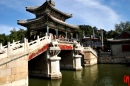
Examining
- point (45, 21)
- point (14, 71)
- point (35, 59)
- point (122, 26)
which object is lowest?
point (14, 71)

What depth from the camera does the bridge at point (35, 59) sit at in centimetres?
1277

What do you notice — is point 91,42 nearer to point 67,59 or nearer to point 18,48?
point 67,59

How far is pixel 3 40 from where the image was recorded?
42.9 metres

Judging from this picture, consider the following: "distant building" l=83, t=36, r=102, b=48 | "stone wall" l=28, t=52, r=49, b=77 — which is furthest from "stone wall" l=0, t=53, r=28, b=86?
"distant building" l=83, t=36, r=102, b=48

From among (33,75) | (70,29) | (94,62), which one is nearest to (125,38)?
(94,62)

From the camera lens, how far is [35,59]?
65.9ft

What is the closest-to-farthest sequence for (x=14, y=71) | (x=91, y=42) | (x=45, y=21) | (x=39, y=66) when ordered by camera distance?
(x=14, y=71)
(x=39, y=66)
(x=45, y=21)
(x=91, y=42)

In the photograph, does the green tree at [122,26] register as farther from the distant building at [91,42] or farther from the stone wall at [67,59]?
the stone wall at [67,59]

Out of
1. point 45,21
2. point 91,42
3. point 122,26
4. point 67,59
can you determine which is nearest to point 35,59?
point 45,21

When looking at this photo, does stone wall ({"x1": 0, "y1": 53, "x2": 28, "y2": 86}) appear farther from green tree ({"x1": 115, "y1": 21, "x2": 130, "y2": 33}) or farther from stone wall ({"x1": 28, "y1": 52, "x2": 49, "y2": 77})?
green tree ({"x1": 115, "y1": 21, "x2": 130, "y2": 33})

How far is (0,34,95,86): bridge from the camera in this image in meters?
12.8

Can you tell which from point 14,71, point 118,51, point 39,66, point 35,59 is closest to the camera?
point 14,71

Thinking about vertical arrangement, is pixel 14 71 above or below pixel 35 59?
below

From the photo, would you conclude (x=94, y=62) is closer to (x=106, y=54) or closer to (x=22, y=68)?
(x=106, y=54)
